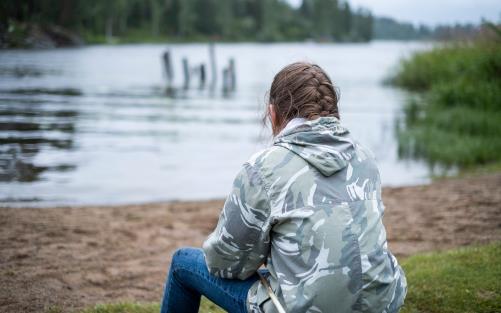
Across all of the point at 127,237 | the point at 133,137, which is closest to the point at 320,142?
the point at 127,237

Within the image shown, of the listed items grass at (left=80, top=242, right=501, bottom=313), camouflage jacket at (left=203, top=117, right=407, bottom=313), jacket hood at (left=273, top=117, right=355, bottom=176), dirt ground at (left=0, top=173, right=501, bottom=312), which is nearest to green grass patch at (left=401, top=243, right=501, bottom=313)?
grass at (left=80, top=242, right=501, bottom=313)

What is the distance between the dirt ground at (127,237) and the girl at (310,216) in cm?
220

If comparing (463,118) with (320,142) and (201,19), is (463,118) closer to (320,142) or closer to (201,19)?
(320,142)

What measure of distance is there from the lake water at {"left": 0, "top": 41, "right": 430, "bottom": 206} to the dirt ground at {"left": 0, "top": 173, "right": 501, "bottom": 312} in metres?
1.57

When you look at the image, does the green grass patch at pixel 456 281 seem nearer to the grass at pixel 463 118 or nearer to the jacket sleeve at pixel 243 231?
the jacket sleeve at pixel 243 231

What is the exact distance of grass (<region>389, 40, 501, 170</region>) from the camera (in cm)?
1309

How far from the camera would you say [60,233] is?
6.50 metres

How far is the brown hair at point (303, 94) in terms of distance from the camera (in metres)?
2.48

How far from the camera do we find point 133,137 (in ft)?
50.2

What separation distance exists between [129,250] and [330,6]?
173097 millimetres

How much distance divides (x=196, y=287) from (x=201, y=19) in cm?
11581

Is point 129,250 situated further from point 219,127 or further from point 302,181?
point 219,127

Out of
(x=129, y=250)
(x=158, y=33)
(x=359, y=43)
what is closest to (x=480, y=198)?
(x=129, y=250)

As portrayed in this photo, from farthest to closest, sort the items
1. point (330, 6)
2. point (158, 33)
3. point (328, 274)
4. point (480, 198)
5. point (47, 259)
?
point (330, 6) → point (158, 33) → point (480, 198) → point (47, 259) → point (328, 274)
